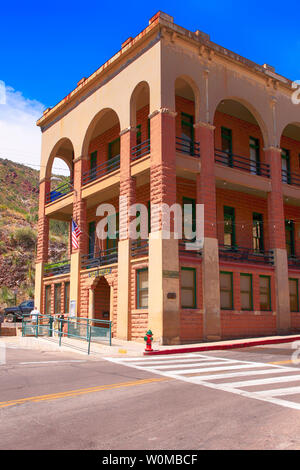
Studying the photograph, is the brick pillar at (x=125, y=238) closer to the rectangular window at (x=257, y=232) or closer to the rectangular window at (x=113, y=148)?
the rectangular window at (x=113, y=148)

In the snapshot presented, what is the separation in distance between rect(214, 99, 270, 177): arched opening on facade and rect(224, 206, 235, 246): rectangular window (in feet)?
8.50

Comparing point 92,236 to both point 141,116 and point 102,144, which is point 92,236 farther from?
point 141,116

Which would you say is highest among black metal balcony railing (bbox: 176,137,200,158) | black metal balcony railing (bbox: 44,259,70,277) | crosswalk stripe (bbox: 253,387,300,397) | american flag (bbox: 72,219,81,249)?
black metal balcony railing (bbox: 176,137,200,158)

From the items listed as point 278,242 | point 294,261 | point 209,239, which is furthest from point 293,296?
point 209,239

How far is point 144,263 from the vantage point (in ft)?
70.8

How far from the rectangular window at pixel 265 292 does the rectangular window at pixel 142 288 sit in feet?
23.0

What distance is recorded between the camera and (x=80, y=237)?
2728cm

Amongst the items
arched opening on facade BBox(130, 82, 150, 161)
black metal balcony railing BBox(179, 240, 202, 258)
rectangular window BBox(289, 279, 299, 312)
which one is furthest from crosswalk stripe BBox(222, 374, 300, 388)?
rectangular window BBox(289, 279, 299, 312)

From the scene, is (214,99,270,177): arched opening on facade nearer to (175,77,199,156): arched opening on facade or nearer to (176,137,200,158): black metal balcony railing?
(175,77,199,156): arched opening on facade

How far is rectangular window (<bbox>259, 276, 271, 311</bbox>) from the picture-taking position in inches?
986

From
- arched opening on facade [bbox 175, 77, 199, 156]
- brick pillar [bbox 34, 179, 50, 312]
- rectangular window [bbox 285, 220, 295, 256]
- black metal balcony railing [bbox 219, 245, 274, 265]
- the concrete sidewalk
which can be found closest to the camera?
the concrete sidewalk

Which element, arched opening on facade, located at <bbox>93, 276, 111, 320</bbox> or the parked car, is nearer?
arched opening on facade, located at <bbox>93, 276, 111, 320</bbox>

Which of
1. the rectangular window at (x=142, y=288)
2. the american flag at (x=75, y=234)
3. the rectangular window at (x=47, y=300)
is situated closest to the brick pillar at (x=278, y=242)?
the rectangular window at (x=142, y=288)
